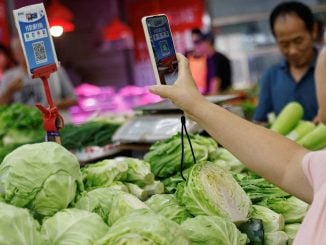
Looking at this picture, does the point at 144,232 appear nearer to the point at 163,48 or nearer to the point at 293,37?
the point at 163,48

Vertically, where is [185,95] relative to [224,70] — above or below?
above

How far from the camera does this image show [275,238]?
1.90 metres

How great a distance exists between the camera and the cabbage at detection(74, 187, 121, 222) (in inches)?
72.1

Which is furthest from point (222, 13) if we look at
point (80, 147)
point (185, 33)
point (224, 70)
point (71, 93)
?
point (80, 147)

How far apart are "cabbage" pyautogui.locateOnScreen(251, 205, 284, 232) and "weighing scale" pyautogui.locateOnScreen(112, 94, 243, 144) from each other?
1072mm

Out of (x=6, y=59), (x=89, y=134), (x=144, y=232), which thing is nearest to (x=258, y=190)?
(x=144, y=232)

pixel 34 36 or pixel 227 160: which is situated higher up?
pixel 34 36

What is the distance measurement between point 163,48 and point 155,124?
55.4 inches

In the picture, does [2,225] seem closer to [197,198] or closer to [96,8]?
[197,198]

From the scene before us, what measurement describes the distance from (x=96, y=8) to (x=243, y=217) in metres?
11.0

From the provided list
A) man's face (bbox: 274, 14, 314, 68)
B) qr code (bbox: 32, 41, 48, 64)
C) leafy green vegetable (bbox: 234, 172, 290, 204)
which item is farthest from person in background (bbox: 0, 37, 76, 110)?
leafy green vegetable (bbox: 234, 172, 290, 204)

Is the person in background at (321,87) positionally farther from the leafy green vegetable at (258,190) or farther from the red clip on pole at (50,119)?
the red clip on pole at (50,119)

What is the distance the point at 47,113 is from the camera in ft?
7.13

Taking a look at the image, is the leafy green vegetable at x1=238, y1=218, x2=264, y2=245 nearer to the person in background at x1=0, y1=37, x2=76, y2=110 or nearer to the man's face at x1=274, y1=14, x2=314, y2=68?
the man's face at x1=274, y1=14, x2=314, y2=68
